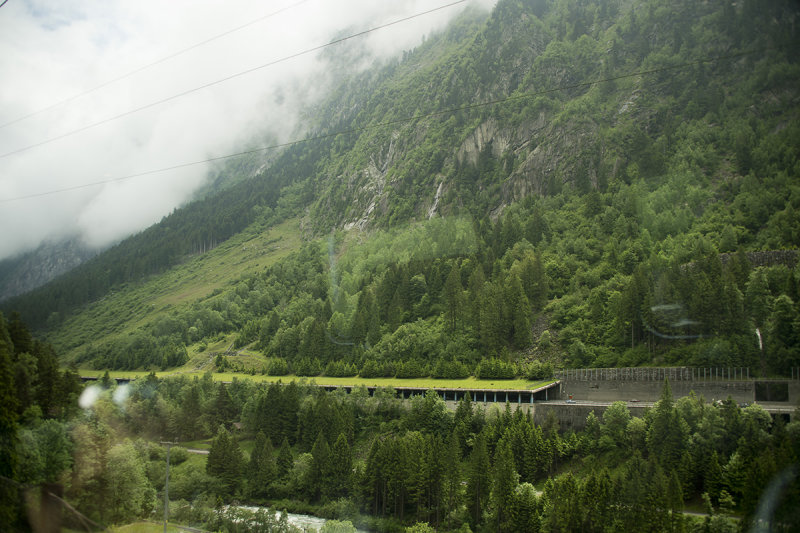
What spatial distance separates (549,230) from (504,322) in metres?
26.8

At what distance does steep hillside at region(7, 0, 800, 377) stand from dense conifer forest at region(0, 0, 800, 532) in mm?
434

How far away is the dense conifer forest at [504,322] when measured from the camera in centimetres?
3441

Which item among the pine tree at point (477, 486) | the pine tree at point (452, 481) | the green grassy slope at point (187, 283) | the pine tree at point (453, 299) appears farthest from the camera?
the pine tree at point (453, 299)

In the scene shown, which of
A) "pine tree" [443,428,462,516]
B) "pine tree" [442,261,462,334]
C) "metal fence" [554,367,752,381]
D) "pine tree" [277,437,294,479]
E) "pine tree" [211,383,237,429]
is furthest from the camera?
"pine tree" [442,261,462,334]

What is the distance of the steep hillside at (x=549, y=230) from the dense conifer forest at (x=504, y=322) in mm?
434

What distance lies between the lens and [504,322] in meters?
72.2

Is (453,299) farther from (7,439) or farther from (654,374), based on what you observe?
(7,439)

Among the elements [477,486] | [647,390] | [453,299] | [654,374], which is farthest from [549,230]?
[477,486]

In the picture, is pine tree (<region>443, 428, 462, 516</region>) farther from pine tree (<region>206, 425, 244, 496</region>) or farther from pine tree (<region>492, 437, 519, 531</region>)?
pine tree (<region>206, 425, 244, 496</region>)

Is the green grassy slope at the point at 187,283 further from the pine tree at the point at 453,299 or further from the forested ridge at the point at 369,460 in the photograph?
the pine tree at the point at 453,299

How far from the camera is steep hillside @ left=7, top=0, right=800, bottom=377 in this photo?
59000 millimetres

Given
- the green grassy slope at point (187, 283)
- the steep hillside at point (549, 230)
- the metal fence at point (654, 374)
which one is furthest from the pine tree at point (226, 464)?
the metal fence at point (654, 374)

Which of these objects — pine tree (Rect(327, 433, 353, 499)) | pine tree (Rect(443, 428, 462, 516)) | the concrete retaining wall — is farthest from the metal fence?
pine tree (Rect(327, 433, 353, 499))

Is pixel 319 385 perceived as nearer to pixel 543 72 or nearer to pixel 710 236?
pixel 710 236
